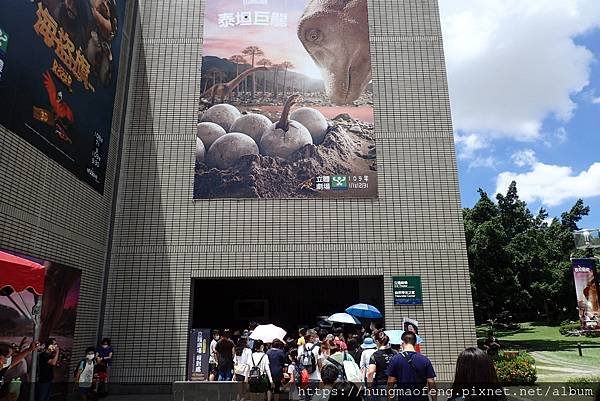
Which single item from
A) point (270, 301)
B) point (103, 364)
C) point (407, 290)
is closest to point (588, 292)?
point (407, 290)

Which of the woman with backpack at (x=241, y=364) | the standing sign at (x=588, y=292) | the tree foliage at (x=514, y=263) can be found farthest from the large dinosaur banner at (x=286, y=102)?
the tree foliage at (x=514, y=263)

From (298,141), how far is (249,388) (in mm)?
7058

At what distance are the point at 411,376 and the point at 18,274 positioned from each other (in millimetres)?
5845

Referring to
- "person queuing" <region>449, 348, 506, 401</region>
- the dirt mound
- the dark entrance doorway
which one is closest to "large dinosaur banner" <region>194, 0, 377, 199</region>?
the dirt mound

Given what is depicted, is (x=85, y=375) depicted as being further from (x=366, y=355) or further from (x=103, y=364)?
(x=366, y=355)

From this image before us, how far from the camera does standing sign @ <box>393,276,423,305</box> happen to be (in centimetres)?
1277

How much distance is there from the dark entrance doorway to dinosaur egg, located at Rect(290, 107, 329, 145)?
6514 millimetres

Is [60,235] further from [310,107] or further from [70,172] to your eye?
[310,107]

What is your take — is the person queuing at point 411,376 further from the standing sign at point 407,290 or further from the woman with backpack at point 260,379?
the standing sign at point 407,290

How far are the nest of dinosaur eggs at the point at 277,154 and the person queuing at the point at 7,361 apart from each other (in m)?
6.42

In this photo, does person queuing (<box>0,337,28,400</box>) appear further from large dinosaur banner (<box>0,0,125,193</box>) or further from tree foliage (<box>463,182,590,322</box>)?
tree foliage (<box>463,182,590,322</box>)

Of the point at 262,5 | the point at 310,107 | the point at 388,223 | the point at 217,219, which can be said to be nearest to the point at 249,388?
the point at 217,219

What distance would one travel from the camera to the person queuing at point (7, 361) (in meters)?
7.45

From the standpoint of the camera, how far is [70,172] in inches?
436
